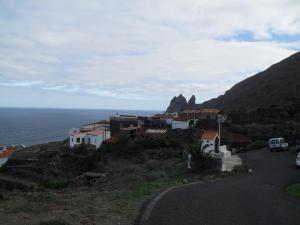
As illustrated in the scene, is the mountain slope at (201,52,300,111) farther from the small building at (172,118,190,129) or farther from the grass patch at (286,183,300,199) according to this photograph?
the grass patch at (286,183,300,199)

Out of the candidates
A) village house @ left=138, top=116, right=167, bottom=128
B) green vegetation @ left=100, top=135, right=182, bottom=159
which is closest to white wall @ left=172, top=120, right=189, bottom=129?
village house @ left=138, top=116, right=167, bottom=128

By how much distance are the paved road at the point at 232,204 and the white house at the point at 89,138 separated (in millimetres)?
31808

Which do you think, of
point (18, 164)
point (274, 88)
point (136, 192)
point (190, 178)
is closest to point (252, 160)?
point (190, 178)

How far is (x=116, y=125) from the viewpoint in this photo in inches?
2185

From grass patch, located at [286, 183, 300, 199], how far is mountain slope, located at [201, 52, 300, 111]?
49484 mm

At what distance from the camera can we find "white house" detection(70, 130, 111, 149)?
47.4 meters

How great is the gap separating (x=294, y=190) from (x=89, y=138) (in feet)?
118

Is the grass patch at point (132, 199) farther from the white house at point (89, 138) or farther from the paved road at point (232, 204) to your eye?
the white house at point (89, 138)

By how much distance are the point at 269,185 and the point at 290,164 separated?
265 inches

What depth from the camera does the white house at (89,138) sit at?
4738cm

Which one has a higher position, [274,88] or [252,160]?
[274,88]

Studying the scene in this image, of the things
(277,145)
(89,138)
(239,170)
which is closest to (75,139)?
(89,138)

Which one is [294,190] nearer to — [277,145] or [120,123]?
[277,145]

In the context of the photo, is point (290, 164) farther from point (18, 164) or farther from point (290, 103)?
point (290, 103)
